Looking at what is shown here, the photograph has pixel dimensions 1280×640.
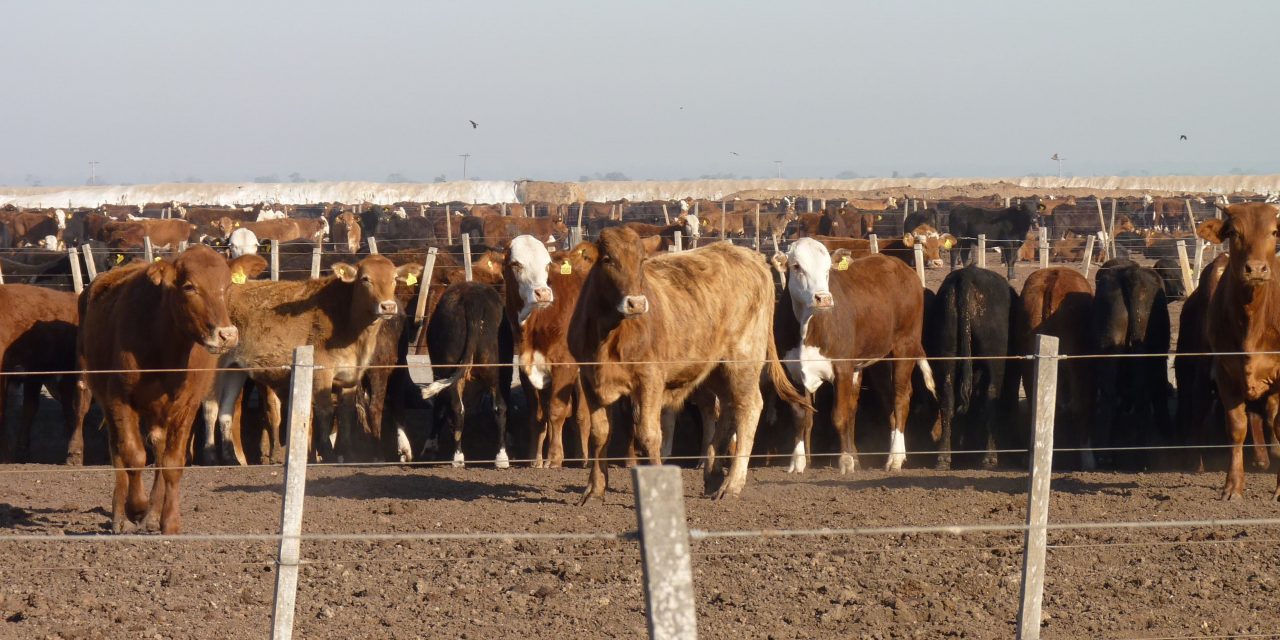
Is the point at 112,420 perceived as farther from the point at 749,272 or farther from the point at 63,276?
the point at 63,276

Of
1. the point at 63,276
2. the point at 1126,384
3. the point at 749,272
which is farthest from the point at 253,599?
the point at 63,276

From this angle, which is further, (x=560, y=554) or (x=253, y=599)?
(x=560, y=554)

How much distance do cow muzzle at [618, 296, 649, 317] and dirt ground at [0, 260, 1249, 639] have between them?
1254mm

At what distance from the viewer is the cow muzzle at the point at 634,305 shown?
828 cm

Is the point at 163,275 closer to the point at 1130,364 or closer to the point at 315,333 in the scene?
the point at 315,333

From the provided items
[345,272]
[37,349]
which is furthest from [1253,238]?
[37,349]

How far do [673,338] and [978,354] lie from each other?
4.51m

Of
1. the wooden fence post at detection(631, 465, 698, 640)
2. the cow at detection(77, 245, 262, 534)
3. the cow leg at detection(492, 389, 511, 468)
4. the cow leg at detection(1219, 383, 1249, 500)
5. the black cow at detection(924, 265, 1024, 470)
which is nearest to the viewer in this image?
the wooden fence post at detection(631, 465, 698, 640)

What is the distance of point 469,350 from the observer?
41.1 ft

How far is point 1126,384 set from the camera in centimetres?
1205

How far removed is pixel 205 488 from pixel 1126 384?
770cm

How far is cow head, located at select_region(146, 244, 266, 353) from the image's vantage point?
7781 millimetres

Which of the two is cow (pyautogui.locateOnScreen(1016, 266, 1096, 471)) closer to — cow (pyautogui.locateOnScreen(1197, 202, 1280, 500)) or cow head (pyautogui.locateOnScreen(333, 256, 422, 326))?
cow (pyautogui.locateOnScreen(1197, 202, 1280, 500))

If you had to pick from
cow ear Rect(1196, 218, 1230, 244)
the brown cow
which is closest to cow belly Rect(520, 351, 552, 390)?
cow ear Rect(1196, 218, 1230, 244)
